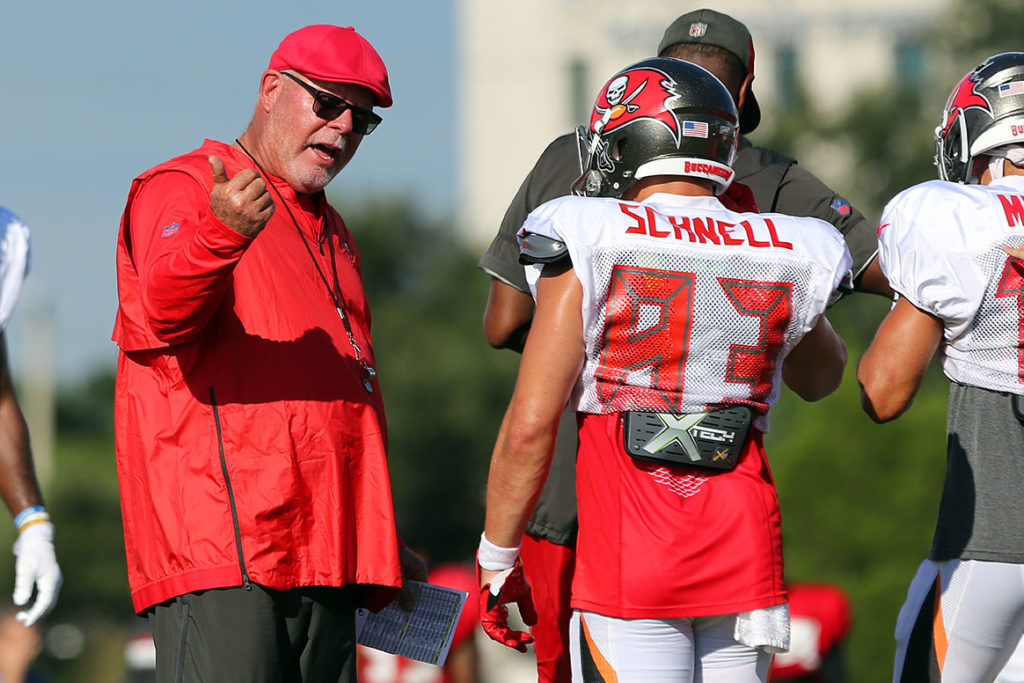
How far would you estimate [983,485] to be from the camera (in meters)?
4.09

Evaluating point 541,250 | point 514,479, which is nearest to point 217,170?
point 541,250

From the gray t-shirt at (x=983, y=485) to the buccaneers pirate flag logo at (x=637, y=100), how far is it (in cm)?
114

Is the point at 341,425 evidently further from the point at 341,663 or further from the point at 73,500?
the point at 73,500

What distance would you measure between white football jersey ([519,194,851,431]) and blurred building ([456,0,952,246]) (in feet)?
143

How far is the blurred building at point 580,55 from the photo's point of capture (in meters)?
51.2

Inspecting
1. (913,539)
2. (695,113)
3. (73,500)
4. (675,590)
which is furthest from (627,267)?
(73,500)

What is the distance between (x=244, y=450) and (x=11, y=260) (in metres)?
1.51

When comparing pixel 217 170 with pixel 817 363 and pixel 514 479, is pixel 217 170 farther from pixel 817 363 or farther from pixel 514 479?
pixel 817 363

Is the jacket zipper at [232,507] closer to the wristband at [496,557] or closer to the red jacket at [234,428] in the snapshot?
the red jacket at [234,428]

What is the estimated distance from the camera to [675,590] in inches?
145

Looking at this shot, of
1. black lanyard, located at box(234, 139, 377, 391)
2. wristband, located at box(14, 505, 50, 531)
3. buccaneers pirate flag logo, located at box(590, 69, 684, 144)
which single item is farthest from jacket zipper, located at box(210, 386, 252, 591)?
buccaneers pirate flag logo, located at box(590, 69, 684, 144)

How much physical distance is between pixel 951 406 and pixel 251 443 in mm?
1975

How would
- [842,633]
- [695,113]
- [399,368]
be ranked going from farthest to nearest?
[399,368], [842,633], [695,113]

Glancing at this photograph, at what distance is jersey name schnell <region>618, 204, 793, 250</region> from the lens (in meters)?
3.74
